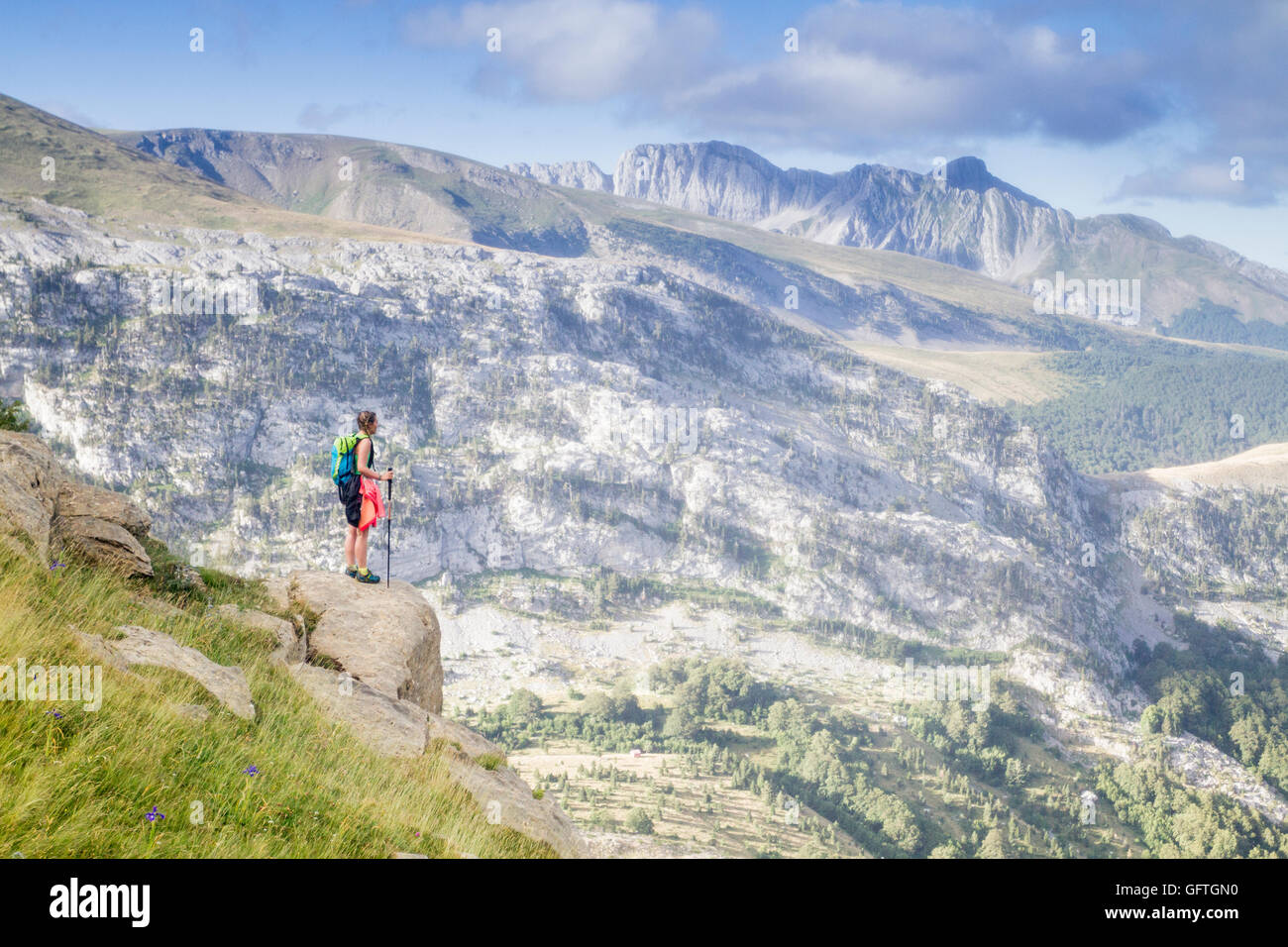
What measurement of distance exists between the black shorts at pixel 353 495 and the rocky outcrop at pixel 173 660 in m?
8.43

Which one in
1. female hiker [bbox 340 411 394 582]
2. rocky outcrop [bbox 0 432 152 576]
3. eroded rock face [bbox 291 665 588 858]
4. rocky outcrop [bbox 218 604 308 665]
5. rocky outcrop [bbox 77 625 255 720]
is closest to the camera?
rocky outcrop [bbox 77 625 255 720]

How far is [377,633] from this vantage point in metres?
20.4

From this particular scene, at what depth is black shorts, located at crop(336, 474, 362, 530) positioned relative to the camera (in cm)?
2122

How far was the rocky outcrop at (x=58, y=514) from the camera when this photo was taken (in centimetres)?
1385

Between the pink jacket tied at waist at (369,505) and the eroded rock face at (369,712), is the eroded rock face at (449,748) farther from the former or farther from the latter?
the pink jacket tied at waist at (369,505)

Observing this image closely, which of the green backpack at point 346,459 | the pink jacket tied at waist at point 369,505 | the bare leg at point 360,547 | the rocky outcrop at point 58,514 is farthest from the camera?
the bare leg at point 360,547

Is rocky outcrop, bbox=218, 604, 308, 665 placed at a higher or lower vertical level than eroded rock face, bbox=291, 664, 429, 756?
higher

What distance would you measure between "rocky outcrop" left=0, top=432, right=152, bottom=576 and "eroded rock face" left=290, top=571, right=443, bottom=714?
4.46 meters

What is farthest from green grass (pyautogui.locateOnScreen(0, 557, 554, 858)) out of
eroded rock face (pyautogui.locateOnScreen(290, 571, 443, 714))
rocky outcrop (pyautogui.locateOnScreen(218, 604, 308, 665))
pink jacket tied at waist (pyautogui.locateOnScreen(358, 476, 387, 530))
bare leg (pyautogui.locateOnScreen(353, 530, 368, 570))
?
bare leg (pyautogui.locateOnScreen(353, 530, 368, 570))

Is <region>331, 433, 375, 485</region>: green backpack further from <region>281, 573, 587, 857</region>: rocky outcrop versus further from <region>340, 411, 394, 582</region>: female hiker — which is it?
<region>281, 573, 587, 857</region>: rocky outcrop

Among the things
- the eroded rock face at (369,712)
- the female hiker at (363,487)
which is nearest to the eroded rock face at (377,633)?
the eroded rock face at (369,712)

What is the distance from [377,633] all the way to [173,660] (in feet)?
28.7

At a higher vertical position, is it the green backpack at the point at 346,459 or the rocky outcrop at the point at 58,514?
the green backpack at the point at 346,459
